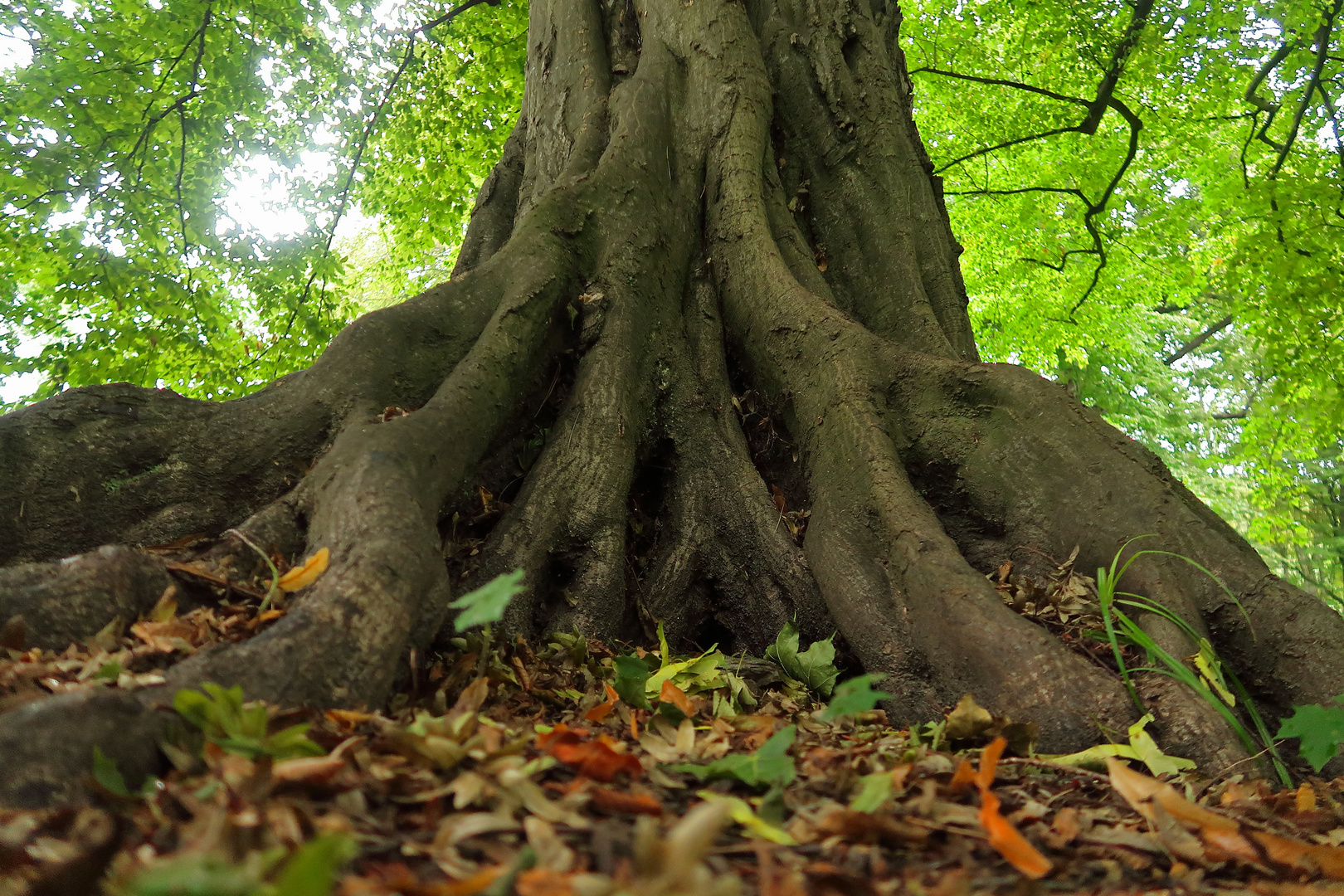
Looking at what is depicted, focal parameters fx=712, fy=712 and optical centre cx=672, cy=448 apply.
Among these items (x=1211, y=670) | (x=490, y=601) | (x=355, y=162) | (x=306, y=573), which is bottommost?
(x=1211, y=670)

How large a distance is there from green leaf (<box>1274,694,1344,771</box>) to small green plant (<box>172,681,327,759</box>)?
2088 mm

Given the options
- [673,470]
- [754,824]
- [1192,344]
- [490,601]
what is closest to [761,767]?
[754,824]

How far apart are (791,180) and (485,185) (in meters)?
1.96

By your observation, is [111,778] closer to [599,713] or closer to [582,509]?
[599,713]

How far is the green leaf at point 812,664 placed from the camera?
2451mm

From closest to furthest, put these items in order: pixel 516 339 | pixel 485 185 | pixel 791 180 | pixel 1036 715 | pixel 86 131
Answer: pixel 1036 715 → pixel 516 339 → pixel 791 180 → pixel 485 185 → pixel 86 131

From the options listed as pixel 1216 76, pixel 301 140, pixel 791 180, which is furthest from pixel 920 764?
pixel 1216 76

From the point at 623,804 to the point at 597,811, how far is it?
0.17ft

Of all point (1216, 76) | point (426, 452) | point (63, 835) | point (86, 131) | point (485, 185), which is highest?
point (1216, 76)

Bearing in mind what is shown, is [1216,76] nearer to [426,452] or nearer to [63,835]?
[426,452]

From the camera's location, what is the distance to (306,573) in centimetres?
177

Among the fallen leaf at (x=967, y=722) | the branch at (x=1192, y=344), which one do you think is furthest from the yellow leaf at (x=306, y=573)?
the branch at (x=1192, y=344)

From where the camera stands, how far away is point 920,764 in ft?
5.34

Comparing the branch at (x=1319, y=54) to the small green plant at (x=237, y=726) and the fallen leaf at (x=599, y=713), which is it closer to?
the fallen leaf at (x=599, y=713)
